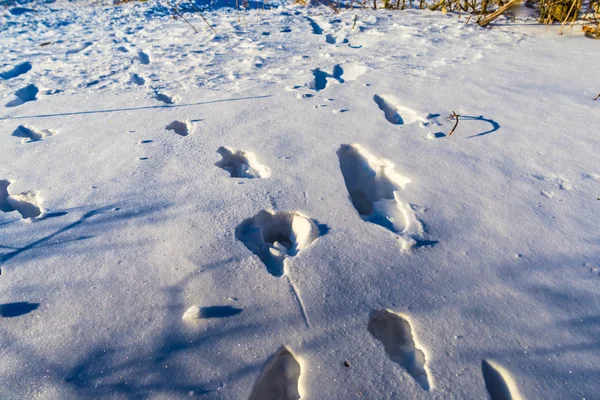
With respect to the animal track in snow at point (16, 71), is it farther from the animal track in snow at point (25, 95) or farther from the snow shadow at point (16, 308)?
the snow shadow at point (16, 308)

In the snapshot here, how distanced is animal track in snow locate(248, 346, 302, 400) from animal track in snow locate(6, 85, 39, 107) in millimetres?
2673

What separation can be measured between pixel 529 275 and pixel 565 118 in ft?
4.43

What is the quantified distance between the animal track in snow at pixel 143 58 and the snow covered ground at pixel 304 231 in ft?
1.34

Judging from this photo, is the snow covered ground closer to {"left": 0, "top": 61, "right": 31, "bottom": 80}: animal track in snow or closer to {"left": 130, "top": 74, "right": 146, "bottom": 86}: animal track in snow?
{"left": 130, "top": 74, "right": 146, "bottom": 86}: animal track in snow

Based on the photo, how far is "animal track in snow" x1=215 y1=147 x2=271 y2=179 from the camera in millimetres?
1983

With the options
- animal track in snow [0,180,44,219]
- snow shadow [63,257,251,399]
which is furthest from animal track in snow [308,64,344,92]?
snow shadow [63,257,251,399]

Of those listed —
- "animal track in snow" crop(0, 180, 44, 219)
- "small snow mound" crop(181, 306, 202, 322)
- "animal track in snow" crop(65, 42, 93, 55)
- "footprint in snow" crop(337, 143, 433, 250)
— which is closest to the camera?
"small snow mound" crop(181, 306, 202, 322)

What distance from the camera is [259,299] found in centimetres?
134

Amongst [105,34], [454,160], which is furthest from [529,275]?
[105,34]

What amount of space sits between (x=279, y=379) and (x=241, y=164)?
1174 mm

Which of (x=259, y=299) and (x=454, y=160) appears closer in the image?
(x=259, y=299)

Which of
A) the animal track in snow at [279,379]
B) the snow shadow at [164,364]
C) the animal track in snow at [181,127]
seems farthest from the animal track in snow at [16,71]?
the animal track in snow at [279,379]

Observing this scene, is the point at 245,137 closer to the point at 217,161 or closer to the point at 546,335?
the point at 217,161

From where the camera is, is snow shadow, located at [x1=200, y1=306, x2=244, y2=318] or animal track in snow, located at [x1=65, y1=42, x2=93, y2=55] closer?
snow shadow, located at [x1=200, y1=306, x2=244, y2=318]
